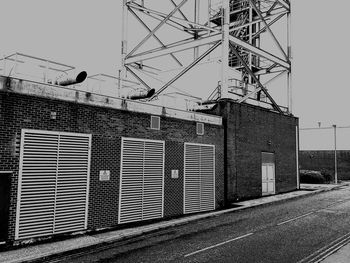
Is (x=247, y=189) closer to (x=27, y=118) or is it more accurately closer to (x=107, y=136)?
(x=107, y=136)

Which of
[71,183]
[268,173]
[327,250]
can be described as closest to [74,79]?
[71,183]

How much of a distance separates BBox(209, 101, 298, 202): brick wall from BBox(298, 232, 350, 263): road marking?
9052 mm

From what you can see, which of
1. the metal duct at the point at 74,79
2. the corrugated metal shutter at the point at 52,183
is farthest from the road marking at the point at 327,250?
the metal duct at the point at 74,79

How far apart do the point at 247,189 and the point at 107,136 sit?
11602 millimetres

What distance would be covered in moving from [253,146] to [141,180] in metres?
10.7

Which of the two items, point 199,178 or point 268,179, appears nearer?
point 199,178

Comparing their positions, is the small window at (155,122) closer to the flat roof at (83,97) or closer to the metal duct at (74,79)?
the flat roof at (83,97)

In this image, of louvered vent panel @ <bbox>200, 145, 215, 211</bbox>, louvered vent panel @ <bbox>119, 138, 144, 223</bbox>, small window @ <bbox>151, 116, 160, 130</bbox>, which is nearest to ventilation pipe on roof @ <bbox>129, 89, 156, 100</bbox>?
small window @ <bbox>151, 116, 160, 130</bbox>

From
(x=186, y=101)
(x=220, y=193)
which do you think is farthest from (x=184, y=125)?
(x=220, y=193)

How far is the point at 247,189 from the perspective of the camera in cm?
2180

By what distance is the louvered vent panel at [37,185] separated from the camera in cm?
1090

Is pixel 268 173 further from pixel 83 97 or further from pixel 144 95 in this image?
pixel 83 97

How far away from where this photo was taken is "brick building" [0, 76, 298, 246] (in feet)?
35.8

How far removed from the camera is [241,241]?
36.1 ft
